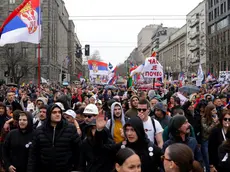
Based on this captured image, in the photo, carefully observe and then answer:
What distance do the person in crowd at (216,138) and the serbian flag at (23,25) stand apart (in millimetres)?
8054

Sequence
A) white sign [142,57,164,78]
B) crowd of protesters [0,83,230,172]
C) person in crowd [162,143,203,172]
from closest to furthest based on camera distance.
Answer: person in crowd [162,143,203,172]
crowd of protesters [0,83,230,172]
white sign [142,57,164,78]

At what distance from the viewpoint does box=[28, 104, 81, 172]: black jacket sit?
5.33m

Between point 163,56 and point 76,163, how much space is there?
4821 inches

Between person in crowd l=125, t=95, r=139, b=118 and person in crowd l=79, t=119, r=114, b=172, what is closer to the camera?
person in crowd l=79, t=119, r=114, b=172

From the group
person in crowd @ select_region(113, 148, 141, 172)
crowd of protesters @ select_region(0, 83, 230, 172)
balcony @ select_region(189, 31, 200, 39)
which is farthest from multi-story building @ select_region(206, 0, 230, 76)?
person in crowd @ select_region(113, 148, 141, 172)

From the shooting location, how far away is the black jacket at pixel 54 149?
533cm

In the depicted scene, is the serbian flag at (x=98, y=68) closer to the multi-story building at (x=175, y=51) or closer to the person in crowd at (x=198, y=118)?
the person in crowd at (x=198, y=118)

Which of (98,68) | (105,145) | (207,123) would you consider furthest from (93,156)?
(98,68)

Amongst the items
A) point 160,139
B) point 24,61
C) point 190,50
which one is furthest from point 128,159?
point 190,50

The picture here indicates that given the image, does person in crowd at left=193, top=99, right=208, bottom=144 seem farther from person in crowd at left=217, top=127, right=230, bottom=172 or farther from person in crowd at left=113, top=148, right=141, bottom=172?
person in crowd at left=113, top=148, right=141, bottom=172

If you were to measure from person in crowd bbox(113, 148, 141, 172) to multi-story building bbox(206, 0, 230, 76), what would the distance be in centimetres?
4375

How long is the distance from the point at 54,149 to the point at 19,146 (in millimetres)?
898

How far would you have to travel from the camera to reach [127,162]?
3.55m

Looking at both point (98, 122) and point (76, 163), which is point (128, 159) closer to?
point (98, 122)
